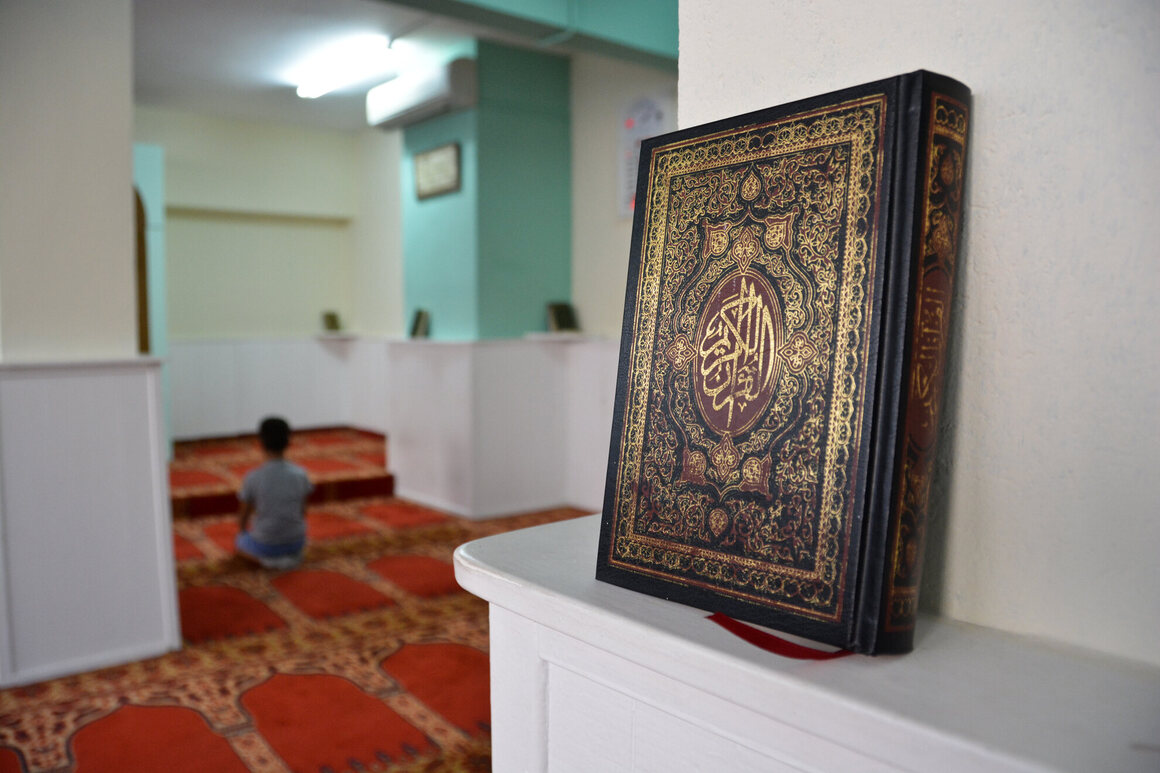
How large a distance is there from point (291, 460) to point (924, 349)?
6095 millimetres

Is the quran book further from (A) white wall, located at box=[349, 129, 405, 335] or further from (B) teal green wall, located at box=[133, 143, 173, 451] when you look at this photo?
(A) white wall, located at box=[349, 129, 405, 335]

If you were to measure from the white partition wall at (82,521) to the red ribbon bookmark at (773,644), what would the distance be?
8.76ft

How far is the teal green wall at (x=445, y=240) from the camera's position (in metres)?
4.81

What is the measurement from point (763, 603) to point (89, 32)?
117 inches

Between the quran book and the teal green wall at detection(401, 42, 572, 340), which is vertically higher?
the teal green wall at detection(401, 42, 572, 340)

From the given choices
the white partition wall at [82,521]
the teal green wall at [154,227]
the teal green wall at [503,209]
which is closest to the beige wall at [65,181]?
the white partition wall at [82,521]

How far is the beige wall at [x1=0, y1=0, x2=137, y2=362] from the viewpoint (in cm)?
251

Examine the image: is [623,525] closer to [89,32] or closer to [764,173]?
[764,173]

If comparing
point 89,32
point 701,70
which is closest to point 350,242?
point 89,32

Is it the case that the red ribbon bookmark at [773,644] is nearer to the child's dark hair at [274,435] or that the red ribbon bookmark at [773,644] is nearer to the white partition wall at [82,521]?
the white partition wall at [82,521]

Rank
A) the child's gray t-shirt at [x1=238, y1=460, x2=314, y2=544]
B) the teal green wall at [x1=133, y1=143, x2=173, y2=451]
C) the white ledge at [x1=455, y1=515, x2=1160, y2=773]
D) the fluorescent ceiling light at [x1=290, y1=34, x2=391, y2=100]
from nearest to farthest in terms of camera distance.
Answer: the white ledge at [x1=455, y1=515, x2=1160, y2=773] < the child's gray t-shirt at [x1=238, y1=460, x2=314, y2=544] < the fluorescent ceiling light at [x1=290, y1=34, x2=391, y2=100] < the teal green wall at [x1=133, y1=143, x2=173, y2=451]

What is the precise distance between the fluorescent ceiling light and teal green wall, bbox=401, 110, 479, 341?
1.67 ft

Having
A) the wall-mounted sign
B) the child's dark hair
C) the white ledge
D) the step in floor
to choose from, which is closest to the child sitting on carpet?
the child's dark hair

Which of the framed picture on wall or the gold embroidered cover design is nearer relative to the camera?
the gold embroidered cover design
